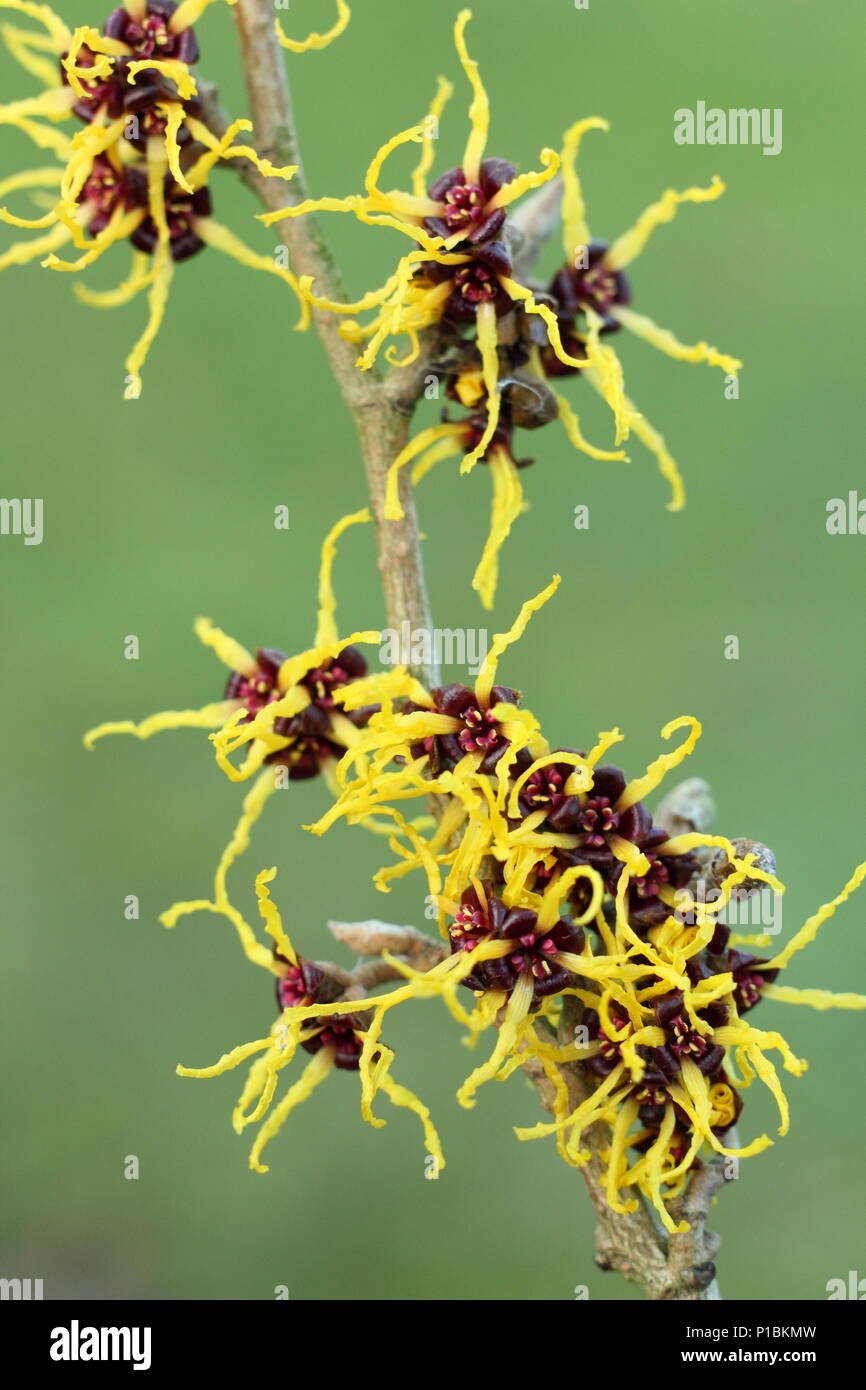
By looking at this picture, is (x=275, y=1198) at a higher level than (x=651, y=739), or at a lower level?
lower

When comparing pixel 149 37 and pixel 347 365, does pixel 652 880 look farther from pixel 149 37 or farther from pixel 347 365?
pixel 149 37

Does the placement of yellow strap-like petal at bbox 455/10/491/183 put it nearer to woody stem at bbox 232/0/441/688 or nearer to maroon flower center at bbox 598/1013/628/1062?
woody stem at bbox 232/0/441/688

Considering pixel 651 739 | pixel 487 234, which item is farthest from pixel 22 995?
pixel 487 234

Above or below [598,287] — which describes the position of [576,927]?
below

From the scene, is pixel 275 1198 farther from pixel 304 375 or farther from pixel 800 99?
pixel 800 99

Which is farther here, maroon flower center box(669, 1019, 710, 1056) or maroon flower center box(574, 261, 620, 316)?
maroon flower center box(574, 261, 620, 316)

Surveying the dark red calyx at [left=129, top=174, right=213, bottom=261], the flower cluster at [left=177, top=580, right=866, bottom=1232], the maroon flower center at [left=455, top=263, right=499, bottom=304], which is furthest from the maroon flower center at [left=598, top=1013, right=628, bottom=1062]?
the dark red calyx at [left=129, top=174, right=213, bottom=261]

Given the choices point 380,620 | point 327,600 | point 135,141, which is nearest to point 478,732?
point 327,600
